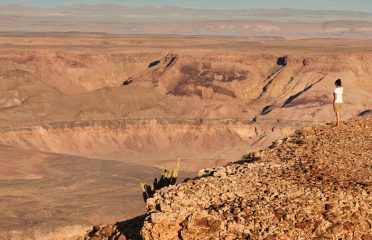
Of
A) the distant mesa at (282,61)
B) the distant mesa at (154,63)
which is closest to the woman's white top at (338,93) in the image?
the distant mesa at (282,61)

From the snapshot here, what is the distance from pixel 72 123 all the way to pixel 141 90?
61.9ft

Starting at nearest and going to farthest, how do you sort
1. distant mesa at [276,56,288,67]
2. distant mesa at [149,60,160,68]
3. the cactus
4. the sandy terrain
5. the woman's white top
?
1. the cactus
2. the woman's white top
3. the sandy terrain
4. distant mesa at [276,56,288,67]
5. distant mesa at [149,60,160,68]

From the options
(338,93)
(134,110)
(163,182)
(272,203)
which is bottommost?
(272,203)

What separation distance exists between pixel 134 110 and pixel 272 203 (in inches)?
4276

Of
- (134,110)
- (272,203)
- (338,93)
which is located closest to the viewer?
(272,203)

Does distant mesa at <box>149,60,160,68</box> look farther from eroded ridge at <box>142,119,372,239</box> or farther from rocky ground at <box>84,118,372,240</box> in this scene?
eroded ridge at <box>142,119,372,239</box>

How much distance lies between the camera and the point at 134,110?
122 metres

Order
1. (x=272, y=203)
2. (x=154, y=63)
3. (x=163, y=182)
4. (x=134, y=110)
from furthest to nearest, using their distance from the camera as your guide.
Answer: (x=154, y=63) → (x=134, y=110) → (x=163, y=182) → (x=272, y=203)

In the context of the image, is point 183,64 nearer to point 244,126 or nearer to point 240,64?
point 240,64

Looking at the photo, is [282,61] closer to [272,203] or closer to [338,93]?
[338,93]

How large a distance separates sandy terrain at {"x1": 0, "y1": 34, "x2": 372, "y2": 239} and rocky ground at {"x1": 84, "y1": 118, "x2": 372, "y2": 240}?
153ft

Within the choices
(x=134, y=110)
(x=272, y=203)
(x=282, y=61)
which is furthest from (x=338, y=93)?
(x=282, y=61)

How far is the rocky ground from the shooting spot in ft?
42.8

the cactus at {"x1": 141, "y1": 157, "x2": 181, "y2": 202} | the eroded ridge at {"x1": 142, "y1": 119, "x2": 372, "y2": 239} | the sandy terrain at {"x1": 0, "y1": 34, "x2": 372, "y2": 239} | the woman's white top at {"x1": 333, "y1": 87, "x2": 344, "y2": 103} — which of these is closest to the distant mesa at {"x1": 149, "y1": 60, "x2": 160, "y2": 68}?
the sandy terrain at {"x1": 0, "y1": 34, "x2": 372, "y2": 239}
